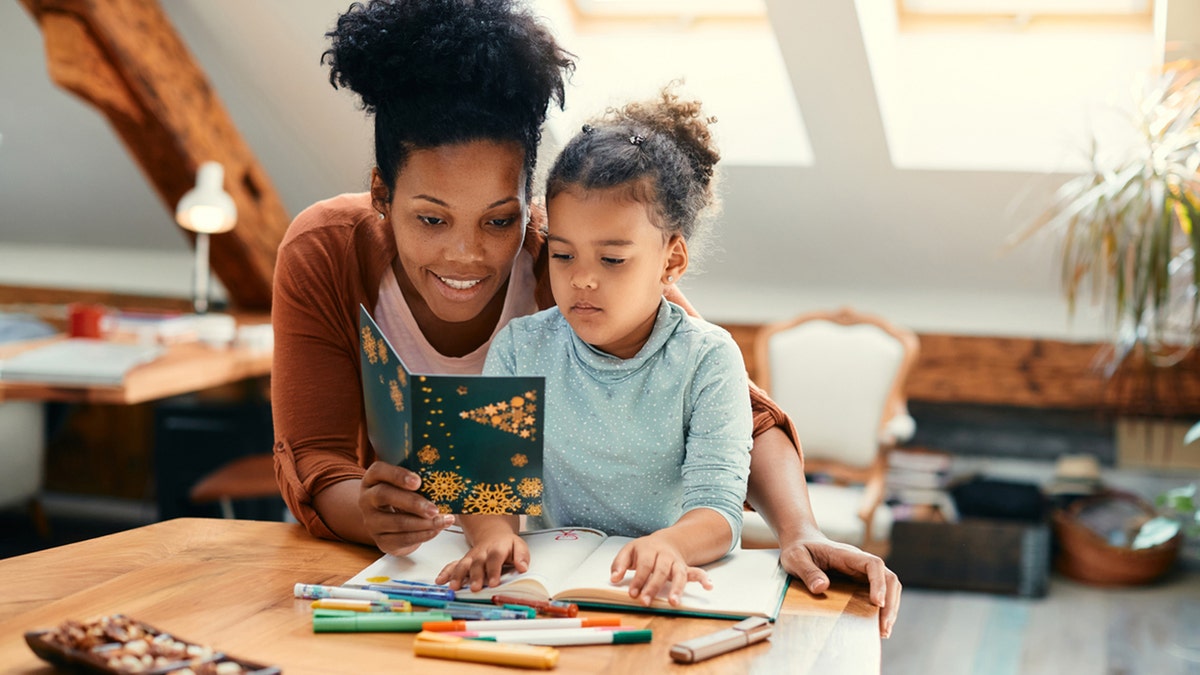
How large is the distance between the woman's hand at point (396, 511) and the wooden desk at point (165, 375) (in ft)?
6.20

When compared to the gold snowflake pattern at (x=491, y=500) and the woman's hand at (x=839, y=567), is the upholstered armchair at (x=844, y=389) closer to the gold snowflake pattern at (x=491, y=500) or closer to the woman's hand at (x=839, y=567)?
the woman's hand at (x=839, y=567)

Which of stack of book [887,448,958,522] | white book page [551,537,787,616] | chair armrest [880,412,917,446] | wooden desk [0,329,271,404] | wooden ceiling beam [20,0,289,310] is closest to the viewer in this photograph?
white book page [551,537,787,616]

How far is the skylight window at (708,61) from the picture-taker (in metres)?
3.66

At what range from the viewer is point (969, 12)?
3561 millimetres

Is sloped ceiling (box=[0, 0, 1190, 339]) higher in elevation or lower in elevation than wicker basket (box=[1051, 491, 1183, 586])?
higher

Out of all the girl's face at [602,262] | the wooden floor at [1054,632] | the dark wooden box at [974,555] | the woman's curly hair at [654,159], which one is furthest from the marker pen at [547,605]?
the dark wooden box at [974,555]

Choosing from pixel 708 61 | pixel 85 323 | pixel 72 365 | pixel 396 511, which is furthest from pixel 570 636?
pixel 708 61

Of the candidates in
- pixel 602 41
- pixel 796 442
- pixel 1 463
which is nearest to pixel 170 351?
pixel 1 463

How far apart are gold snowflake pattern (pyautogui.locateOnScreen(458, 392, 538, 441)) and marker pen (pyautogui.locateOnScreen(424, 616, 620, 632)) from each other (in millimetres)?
177

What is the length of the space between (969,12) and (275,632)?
3.09 meters

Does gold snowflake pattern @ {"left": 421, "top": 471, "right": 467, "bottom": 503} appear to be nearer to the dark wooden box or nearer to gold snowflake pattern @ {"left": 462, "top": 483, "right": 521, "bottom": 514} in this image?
gold snowflake pattern @ {"left": 462, "top": 483, "right": 521, "bottom": 514}

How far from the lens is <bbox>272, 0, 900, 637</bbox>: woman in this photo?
→ 1.37m

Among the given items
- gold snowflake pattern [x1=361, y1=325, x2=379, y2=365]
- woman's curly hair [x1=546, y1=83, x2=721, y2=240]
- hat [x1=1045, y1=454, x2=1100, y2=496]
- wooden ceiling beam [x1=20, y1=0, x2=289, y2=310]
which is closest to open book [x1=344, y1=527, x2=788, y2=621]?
gold snowflake pattern [x1=361, y1=325, x2=379, y2=365]

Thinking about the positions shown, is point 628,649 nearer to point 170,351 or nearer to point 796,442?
point 796,442
